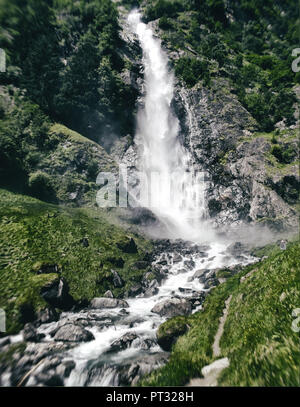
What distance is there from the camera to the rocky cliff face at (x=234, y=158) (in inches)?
1917

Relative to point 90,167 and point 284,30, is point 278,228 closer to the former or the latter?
point 90,167

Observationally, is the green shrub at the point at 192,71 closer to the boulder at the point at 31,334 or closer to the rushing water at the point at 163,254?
the rushing water at the point at 163,254

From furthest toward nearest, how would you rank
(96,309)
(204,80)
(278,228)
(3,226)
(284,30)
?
(284,30) → (204,80) → (278,228) → (3,226) → (96,309)

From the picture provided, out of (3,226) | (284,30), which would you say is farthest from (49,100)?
(284,30)

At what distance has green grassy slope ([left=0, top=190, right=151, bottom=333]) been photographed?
18469 millimetres

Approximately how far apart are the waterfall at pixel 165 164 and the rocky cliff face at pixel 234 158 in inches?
132

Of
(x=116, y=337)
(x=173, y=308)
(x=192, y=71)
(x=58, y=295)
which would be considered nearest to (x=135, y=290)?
(x=173, y=308)

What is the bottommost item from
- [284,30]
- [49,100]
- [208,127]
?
[208,127]

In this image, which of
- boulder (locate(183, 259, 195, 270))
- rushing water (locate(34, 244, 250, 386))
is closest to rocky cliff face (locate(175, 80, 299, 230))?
boulder (locate(183, 259, 195, 270))

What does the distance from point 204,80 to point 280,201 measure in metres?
46.7

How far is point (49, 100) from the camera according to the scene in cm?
6200

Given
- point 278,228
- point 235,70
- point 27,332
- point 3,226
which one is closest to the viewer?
point 27,332

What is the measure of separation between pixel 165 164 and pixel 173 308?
57818 millimetres

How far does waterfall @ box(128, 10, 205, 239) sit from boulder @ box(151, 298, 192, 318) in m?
32.4
